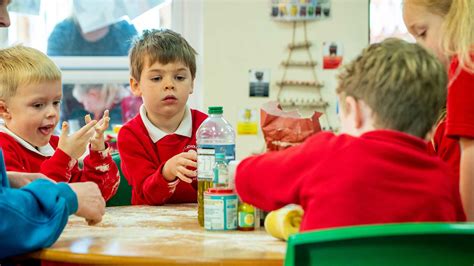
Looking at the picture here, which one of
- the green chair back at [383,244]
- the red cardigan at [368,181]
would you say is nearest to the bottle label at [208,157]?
the red cardigan at [368,181]

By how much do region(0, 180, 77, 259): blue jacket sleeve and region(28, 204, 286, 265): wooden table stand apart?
1.4 inches

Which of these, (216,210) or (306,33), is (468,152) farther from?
(306,33)

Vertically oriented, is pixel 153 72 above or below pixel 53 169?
above

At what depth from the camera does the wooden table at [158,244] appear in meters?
1.45

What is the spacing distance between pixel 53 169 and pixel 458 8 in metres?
1.24

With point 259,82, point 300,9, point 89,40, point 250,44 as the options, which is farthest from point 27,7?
point 300,9

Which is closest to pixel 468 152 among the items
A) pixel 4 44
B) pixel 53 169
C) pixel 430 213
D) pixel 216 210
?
pixel 430 213

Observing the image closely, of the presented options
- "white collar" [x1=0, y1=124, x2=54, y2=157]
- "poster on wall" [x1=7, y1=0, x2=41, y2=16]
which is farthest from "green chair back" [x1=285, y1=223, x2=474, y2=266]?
"poster on wall" [x1=7, y1=0, x2=41, y2=16]

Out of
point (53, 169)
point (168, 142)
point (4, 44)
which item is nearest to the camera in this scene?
point (53, 169)

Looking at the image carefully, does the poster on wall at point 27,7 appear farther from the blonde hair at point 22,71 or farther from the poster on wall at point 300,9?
the blonde hair at point 22,71

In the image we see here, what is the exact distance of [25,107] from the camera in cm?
241

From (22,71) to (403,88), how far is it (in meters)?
1.36

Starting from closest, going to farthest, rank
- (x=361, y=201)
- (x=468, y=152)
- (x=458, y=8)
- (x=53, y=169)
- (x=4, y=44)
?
(x=361, y=201) → (x=468, y=152) → (x=458, y=8) → (x=53, y=169) → (x=4, y=44)

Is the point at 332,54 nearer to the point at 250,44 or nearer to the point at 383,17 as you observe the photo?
the point at 383,17
